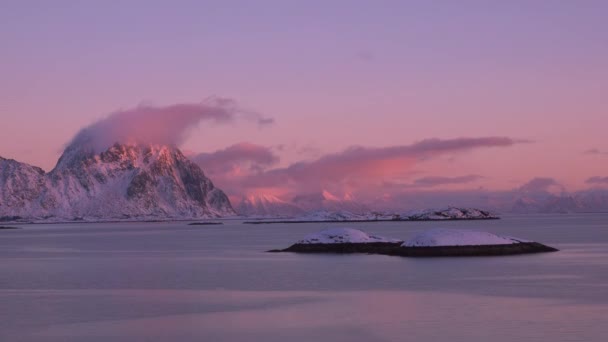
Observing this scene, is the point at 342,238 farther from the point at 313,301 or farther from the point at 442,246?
the point at 313,301

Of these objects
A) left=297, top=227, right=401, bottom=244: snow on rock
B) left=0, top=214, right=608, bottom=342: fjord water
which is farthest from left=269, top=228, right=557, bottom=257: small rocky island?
left=0, top=214, right=608, bottom=342: fjord water

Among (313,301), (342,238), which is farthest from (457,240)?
(313,301)

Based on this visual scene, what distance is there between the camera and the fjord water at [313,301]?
3122cm

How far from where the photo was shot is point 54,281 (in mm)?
57062

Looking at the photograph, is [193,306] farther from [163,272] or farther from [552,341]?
[163,272]

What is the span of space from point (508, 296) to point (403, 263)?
27.8m

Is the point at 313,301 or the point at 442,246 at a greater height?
the point at 442,246

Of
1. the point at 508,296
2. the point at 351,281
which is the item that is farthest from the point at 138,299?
the point at 508,296

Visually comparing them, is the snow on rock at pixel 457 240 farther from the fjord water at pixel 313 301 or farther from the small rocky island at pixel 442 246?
the fjord water at pixel 313 301

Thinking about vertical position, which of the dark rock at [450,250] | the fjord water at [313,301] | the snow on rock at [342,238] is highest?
the snow on rock at [342,238]

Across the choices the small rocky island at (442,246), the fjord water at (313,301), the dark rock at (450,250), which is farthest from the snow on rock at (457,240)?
the fjord water at (313,301)

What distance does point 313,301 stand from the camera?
4209 cm

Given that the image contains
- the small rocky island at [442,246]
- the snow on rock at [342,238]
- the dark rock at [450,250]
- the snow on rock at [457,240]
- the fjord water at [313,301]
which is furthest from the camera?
the snow on rock at [342,238]

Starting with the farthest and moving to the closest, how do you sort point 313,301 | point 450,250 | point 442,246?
1. point 442,246
2. point 450,250
3. point 313,301
